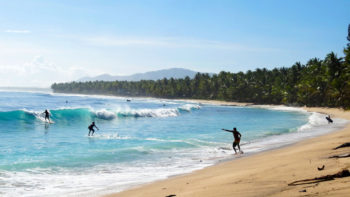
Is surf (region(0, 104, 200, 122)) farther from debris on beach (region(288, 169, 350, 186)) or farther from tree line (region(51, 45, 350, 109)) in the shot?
debris on beach (region(288, 169, 350, 186))

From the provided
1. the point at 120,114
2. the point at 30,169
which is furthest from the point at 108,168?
the point at 120,114

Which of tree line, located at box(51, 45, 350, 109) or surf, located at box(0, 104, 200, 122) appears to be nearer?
surf, located at box(0, 104, 200, 122)

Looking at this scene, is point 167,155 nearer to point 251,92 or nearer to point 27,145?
point 27,145

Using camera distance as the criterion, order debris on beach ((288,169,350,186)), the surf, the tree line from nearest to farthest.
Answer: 1. debris on beach ((288,169,350,186))
2. the surf
3. the tree line


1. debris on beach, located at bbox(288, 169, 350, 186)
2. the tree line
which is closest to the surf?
the tree line

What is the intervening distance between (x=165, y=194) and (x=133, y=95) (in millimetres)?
187566

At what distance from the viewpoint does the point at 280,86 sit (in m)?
91.5

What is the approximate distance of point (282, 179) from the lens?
278 inches

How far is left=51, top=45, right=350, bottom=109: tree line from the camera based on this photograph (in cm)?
5336

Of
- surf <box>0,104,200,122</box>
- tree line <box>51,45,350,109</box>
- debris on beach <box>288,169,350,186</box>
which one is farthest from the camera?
tree line <box>51,45,350,109</box>

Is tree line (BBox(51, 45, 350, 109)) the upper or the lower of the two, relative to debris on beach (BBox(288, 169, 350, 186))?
upper

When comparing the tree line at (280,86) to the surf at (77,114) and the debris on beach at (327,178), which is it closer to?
the surf at (77,114)

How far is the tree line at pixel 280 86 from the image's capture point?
53363 mm

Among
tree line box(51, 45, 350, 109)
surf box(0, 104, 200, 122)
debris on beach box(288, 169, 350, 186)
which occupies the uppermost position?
tree line box(51, 45, 350, 109)
